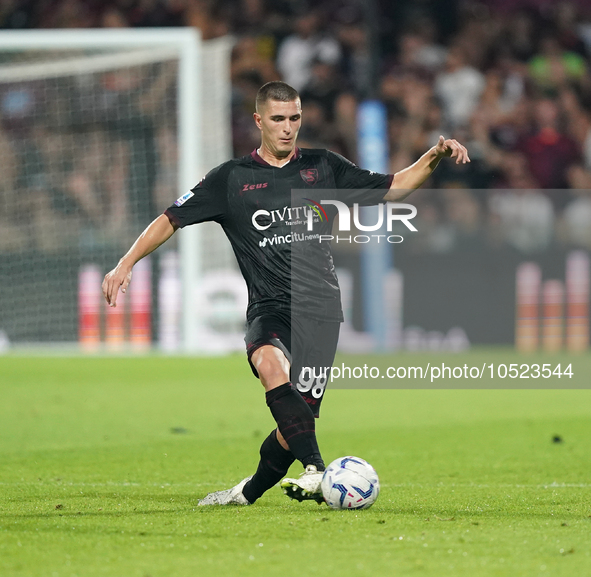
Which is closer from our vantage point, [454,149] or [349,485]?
[349,485]

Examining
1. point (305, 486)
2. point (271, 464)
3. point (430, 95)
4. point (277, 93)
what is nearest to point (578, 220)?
A: point (430, 95)

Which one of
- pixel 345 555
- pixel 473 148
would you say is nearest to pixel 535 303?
pixel 473 148

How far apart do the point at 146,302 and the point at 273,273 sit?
425 inches

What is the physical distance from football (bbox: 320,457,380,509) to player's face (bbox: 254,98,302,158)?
155cm

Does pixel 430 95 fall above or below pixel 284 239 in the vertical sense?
above

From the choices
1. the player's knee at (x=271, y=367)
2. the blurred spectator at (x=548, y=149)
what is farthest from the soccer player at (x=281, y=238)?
the blurred spectator at (x=548, y=149)

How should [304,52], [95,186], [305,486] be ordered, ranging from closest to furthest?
1. [305,486]
2. [95,186]
3. [304,52]

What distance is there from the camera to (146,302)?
16.3 meters

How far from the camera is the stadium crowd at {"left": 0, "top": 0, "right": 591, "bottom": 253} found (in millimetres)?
16359

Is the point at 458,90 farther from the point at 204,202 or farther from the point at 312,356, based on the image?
the point at 312,356

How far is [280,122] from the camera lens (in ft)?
18.4

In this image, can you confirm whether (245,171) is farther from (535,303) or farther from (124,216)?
(124,216)

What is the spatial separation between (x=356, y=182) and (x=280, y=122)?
0.52 metres

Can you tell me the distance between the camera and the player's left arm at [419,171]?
5625 millimetres
